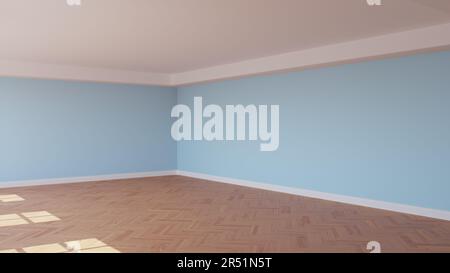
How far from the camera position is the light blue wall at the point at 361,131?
4.49 m

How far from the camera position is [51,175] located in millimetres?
7086

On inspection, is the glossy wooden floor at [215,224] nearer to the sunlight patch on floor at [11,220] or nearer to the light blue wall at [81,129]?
the sunlight patch on floor at [11,220]

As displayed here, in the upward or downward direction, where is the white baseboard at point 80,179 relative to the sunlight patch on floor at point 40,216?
upward

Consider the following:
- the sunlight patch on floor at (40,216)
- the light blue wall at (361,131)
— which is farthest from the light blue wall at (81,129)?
the sunlight patch on floor at (40,216)

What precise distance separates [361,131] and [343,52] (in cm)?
102

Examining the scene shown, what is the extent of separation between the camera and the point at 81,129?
291 inches

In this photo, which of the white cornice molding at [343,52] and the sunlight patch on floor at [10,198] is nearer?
the white cornice molding at [343,52]

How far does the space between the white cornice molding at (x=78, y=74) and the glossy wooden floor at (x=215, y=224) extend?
6.17ft

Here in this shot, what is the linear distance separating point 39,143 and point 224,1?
4.89 metres

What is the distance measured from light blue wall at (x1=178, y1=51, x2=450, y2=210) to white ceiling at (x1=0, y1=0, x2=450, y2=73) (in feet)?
1.94

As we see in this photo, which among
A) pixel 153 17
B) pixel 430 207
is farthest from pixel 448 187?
pixel 153 17

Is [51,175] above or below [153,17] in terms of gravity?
below

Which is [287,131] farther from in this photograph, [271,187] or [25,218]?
[25,218]
